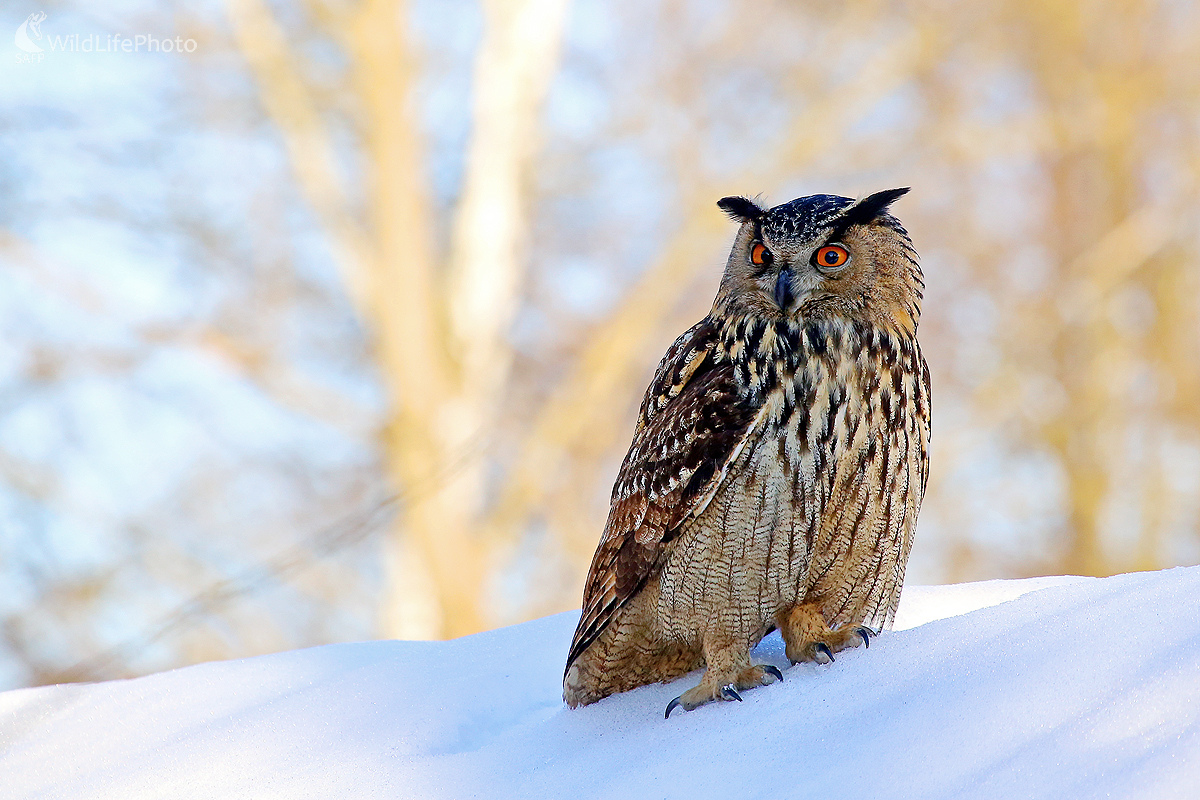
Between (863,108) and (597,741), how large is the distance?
359 inches

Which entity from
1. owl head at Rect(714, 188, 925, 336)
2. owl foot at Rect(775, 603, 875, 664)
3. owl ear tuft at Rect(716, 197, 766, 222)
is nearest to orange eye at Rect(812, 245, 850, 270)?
owl head at Rect(714, 188, 925, 336)

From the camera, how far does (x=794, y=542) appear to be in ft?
7.17

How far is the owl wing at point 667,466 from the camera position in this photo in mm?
2189

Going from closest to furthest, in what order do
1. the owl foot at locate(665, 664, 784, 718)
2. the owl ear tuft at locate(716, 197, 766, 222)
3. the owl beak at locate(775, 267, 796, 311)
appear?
the owl foot at locate(665, 664, 784, 718) < the owl beak at locate(775, 267, 796, 311) < the owl ear tuft at locate(716, 197, 766, 222)

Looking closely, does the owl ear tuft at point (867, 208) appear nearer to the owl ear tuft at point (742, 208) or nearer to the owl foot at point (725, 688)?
the owl ear tuft at point (742, 208)

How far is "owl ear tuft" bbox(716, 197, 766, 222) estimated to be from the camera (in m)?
2.56

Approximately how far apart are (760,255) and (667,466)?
518 mm

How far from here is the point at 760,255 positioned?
243 centimetres

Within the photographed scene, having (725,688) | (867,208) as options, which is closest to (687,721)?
(725,688)

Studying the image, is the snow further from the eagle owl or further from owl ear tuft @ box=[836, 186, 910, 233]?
owl ear tuft @ box=[836, 186, 910, 233]

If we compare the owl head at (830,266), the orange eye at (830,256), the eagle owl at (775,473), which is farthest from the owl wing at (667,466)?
the orange eye at (830,256)

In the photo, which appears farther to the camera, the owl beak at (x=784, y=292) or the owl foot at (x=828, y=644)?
the owl beak at (x=784, y=292)

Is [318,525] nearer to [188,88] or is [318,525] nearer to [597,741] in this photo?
[188,88]

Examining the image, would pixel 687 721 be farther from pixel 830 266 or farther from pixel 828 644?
pixel 830 266
